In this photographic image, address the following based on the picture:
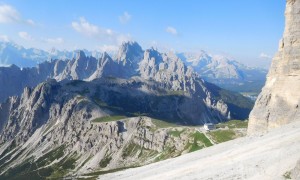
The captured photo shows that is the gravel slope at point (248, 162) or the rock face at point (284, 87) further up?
the rock face at point (284, 87)

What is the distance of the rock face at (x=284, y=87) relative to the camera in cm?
11094

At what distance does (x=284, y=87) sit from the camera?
115 m

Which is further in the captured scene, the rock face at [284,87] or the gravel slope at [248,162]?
the rock face at [284,87]

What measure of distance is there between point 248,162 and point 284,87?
4675cm

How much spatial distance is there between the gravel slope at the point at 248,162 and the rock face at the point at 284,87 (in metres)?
16.6

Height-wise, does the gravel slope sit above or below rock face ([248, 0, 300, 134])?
below

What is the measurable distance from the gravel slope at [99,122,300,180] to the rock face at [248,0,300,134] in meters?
16.6

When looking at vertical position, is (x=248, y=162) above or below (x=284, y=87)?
below

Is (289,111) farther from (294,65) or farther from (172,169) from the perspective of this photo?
(172,169)

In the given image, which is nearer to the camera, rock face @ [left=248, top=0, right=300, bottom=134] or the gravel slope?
the gravel slope

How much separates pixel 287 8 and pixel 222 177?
69949mm

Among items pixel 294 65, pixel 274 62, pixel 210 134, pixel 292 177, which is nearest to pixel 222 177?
pixel 292 177

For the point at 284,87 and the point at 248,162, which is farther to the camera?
the point at 284,87

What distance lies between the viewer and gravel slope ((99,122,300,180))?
226 feet
